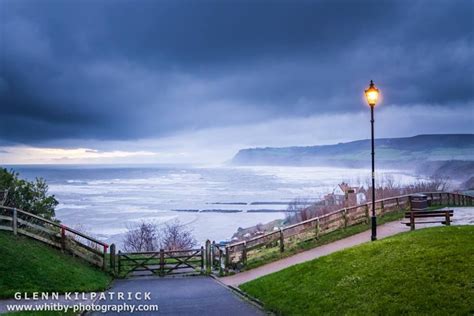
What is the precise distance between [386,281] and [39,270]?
35.2ft

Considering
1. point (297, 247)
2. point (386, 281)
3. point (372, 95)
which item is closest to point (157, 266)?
point (297, 247)

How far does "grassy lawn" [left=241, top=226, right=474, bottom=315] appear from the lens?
26.0 feet

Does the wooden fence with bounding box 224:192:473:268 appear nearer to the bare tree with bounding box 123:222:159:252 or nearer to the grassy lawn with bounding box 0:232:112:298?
the grassy lawn with bounding box 0:232:112:298

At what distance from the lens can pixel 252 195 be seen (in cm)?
9262

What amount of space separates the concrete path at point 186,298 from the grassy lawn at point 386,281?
2.47ft

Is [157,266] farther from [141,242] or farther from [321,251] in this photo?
[141,242]

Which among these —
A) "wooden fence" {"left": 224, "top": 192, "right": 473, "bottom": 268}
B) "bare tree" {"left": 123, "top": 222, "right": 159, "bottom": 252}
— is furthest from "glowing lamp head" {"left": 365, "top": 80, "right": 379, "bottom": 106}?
"bare tree" {"left": 123, "top": 222, "right": 159, "bottom": 252}

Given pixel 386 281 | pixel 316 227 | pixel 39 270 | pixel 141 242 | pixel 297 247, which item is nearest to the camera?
pixel 386 281

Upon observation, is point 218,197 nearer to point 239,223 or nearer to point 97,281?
point 239,223

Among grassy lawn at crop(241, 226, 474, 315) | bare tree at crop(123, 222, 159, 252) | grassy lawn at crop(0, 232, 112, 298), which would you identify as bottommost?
bare tree at crop(123, 222, 159, 252)

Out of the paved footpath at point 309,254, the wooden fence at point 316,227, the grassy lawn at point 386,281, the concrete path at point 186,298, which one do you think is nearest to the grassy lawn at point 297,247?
the wooden fence at point 316,227

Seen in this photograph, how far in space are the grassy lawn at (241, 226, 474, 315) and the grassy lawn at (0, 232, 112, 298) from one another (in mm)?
5724

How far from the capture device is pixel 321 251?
1805cm

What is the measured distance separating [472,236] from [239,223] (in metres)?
42.1
